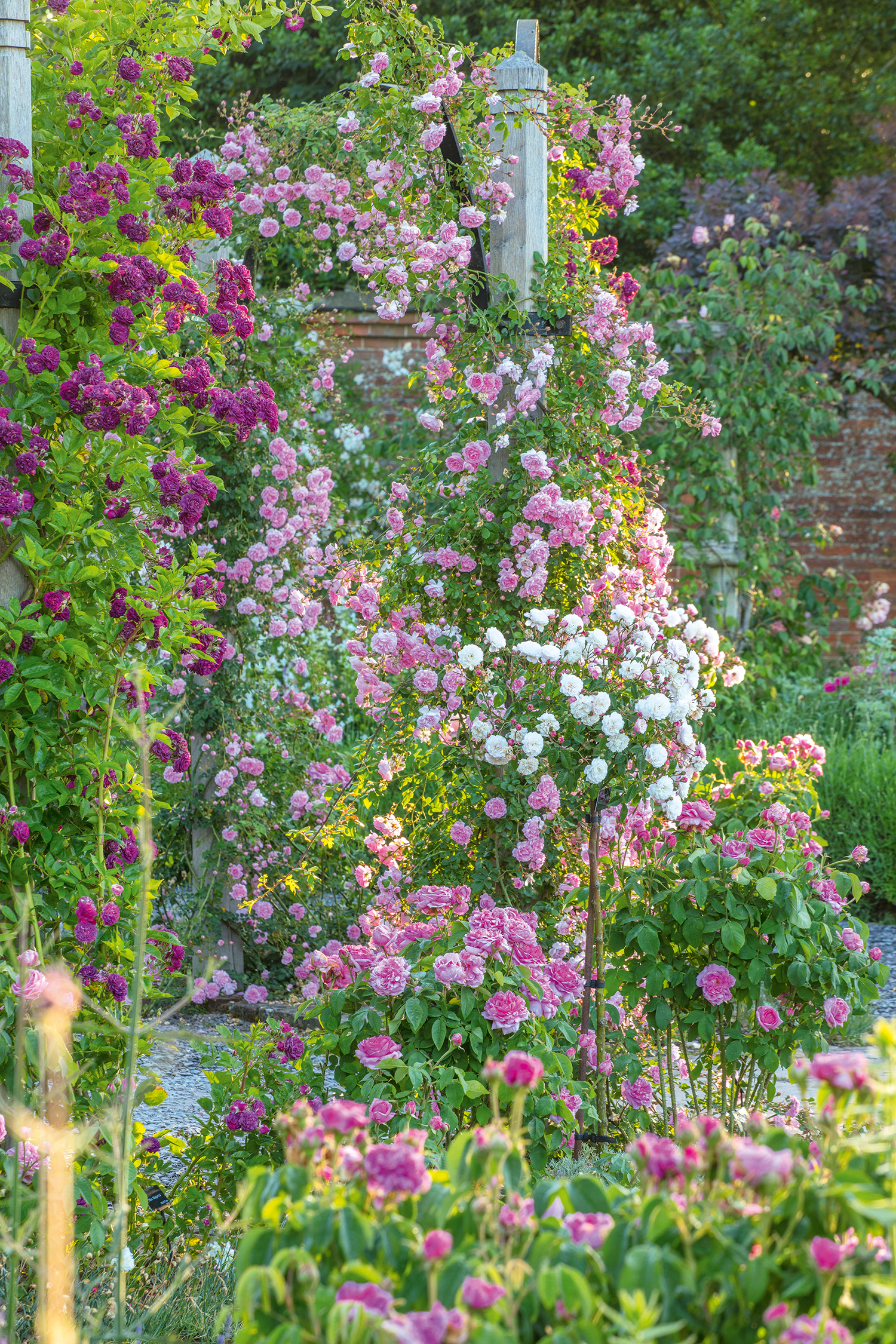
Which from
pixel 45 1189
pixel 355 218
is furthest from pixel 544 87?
pixel 45 1189

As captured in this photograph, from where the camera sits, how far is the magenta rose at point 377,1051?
1851 millimetres

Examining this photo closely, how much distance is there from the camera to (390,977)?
1.90 m

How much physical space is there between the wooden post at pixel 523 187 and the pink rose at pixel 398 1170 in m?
2.21

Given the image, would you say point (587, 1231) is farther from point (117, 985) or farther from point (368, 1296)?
point (117, 985)

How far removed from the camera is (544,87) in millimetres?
2922

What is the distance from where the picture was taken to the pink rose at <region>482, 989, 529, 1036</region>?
1.90m

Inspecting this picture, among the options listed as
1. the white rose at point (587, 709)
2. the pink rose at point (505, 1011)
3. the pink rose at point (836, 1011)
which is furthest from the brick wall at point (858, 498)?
the pink rose at point (505, 1011)

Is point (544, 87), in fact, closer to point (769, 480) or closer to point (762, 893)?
point (762, 893)

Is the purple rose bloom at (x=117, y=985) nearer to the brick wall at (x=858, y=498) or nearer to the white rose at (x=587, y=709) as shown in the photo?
the white rose at (x=587, y=709)

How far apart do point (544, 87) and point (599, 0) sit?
6.52 metres

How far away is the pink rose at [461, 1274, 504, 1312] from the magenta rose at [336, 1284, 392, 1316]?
0.06 m

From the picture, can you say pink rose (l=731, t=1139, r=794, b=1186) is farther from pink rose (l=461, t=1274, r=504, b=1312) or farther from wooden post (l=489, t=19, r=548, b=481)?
wooden post (l=489, t=19, r=548, b=481)

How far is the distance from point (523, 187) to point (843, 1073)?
255cm

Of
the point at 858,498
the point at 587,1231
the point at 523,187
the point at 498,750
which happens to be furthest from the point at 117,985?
the point at 858,498
